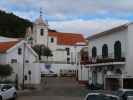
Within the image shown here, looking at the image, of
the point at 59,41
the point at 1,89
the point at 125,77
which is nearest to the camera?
the point at 1,89

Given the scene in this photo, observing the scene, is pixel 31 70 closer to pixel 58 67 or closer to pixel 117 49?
pixel 117 49

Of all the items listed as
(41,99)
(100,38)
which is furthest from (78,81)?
(41,99)

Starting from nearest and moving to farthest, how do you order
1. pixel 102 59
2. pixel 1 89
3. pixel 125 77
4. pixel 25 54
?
1. pixel 1 89
2. pixel 125 77
3. pixel 102 59
4. pixel 25 54

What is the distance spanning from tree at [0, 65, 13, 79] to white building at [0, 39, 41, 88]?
3.48 feet

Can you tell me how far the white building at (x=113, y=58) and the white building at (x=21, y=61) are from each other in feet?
29.4

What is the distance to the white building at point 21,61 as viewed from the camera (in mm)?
72250

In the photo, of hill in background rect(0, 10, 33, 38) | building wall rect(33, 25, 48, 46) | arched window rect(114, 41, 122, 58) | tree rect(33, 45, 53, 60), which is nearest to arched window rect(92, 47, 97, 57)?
arched window rect(114, 41, 122, 58)

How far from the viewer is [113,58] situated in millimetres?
59844

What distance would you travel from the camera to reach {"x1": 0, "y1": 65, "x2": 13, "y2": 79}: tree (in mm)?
69688

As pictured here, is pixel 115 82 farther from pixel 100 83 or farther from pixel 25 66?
pixel 25 66

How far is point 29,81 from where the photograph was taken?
73312 mm

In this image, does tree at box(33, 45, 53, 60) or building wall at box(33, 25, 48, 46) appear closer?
tree at box(33, 45, 53, 60)

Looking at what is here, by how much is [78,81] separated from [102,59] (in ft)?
47.3

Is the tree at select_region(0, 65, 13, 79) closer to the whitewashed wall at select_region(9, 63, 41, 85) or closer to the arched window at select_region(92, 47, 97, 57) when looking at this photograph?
the whitewashed wall at select_region(9, 63, 41, 85)
